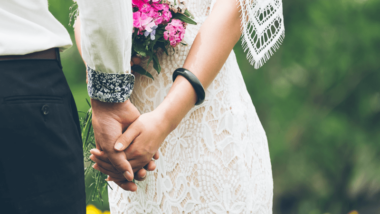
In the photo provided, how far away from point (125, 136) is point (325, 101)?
2.75 meters

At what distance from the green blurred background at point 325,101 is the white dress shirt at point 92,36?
2.38 meters

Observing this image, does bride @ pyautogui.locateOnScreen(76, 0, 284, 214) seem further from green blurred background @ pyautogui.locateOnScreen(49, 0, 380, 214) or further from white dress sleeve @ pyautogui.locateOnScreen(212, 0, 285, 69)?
green blurred background @ pyautogui.locateOnScreen(49, 0, 380, 214)

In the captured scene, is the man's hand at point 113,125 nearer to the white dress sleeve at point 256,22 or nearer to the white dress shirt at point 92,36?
the white dress shirt at point 92,36

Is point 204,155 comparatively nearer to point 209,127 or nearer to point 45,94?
point 209,127

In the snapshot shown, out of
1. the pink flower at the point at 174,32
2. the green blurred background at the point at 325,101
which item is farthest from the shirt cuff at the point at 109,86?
the green blurred background at the point at 325,101

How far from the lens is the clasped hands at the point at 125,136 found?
999 millimetres

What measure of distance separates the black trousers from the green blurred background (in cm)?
242

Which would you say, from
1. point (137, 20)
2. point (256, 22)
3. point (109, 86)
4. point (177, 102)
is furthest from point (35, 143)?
point (256, 22)

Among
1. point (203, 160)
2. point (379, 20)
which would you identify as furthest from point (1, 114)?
point (379, 20)

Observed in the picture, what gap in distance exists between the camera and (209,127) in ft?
3.92

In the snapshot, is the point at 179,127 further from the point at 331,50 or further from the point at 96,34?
the point at 331,50

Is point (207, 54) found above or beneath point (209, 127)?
above

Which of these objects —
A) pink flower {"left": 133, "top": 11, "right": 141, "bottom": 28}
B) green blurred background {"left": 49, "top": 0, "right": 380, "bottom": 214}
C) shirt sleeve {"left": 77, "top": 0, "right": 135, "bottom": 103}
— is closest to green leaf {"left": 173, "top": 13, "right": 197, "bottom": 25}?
pink flower {"left": 133, "top": 11, "right": 141, "bottom": 28}

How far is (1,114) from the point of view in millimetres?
756
